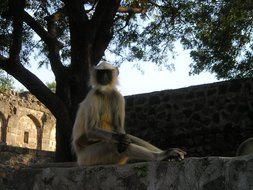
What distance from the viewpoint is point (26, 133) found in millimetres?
27594

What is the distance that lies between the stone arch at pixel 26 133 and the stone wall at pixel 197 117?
15.2m

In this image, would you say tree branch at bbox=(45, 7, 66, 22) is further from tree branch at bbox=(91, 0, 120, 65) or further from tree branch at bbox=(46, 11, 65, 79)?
tree branch at bbox=(91, 0, 120, 65)

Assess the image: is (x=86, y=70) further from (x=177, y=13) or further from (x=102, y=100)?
(x=102, y=100)

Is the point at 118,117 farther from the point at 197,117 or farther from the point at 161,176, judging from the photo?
the point at 197,117

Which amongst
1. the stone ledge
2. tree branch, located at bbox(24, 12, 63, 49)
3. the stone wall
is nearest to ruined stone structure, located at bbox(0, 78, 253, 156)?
the stone wall

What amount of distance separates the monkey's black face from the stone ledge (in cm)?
166

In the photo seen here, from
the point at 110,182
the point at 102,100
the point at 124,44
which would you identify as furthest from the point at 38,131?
the point at 110,182

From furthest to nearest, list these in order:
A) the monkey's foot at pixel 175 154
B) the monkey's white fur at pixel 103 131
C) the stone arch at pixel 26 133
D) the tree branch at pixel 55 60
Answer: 1. the stone arch at pixel 26 133
2. the tree branch at pixel 55 60
3. the monkey's white fur at pixel 103 131
4. the monkey's foot at pixel 175 154

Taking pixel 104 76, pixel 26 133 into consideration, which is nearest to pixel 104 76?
pixel 104 76

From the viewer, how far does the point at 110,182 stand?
12.8 ft

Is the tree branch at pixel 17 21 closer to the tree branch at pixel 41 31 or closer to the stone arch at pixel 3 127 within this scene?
the tree branch at pixel 41 31

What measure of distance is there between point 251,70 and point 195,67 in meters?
1.73

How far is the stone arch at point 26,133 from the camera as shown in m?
26.0

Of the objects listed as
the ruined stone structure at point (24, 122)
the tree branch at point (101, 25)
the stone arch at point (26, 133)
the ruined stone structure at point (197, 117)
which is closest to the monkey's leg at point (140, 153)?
the ruined stone structure at point (197, 117)
